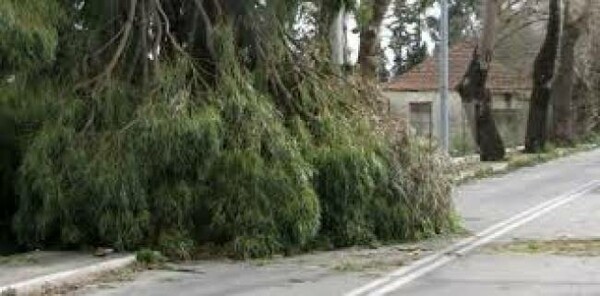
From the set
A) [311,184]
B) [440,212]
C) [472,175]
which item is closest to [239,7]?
[311,184]

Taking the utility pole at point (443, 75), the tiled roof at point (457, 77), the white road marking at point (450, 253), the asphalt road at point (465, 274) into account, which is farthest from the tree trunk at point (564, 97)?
the asphalt road at point (465, 274)

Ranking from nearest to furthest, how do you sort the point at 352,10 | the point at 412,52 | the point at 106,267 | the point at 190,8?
the point at 106,267
the point at 190,8
the point at 352,10
the point at 412,52

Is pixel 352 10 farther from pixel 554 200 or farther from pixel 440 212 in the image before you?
pixel 554 200

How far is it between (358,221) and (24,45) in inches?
201

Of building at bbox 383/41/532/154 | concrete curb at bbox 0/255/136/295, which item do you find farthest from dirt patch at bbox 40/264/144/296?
building at bbox 383/41/532/154

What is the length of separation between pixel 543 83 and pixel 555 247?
26.8 metres

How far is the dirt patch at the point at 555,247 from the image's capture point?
15.5 metres

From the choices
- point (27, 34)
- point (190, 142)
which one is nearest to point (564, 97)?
point (190, 142)

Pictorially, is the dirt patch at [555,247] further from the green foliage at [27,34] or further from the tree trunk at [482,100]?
the tree trunk at [482,100]

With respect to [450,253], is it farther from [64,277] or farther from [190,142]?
[64,277]

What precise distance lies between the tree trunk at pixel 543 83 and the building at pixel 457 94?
8.74 m

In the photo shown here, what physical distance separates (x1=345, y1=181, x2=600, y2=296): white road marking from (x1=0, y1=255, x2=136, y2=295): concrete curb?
3148mm

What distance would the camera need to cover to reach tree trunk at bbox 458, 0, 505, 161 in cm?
3703

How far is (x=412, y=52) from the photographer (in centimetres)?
9375
